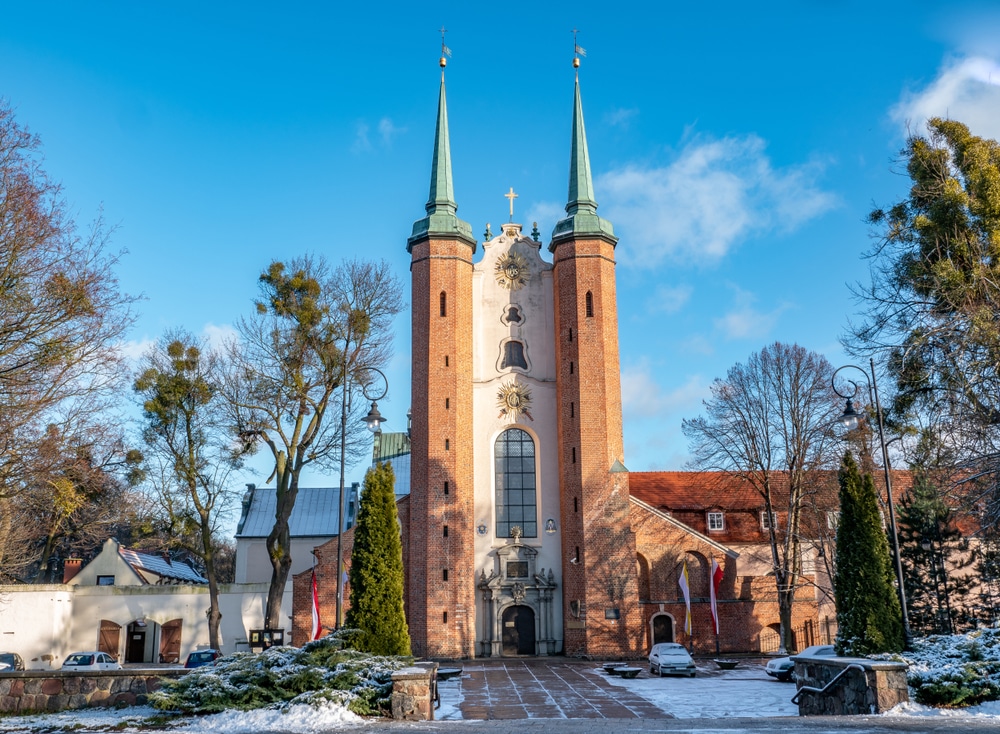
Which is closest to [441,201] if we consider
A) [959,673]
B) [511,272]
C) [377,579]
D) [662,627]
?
[511,272]

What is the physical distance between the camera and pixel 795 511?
116 feet

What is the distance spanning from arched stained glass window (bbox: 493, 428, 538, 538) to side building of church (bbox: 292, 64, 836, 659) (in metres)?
0.06

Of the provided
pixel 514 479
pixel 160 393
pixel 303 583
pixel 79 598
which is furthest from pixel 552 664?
pixel 79 598

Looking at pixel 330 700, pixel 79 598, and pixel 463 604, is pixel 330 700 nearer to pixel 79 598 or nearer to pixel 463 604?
pixel 463 604

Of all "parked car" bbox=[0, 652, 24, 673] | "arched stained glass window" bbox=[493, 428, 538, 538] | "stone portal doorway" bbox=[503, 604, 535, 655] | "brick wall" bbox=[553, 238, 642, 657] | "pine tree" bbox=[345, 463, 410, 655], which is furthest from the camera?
"arched stained glass window" bbox=[493, 428, 538, 538]

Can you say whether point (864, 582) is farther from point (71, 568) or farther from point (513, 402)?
point (71, 568)

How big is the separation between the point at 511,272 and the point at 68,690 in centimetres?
2617

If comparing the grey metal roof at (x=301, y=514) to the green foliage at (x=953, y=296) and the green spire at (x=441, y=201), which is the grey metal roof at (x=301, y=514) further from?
the green foliage at (x=953, y=296)

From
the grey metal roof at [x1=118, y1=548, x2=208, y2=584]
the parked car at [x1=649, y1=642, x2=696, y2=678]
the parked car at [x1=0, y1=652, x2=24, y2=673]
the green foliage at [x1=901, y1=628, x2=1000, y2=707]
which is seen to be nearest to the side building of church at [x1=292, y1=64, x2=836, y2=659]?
the parked car at [x1=649, y1=642, x2=696, y2=678]

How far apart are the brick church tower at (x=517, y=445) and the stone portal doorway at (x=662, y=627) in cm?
338

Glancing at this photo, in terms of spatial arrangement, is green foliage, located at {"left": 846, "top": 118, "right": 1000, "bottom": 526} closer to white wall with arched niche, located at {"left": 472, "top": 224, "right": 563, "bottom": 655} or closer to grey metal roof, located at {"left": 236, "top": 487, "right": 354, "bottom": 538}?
white wall with arched niche, located at {"left": 472, "top": 224, "right": 563, "bottom": 655}

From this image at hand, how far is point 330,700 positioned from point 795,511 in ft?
81.6

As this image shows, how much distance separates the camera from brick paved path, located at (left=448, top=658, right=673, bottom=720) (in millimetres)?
17516

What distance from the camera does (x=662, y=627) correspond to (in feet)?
122
